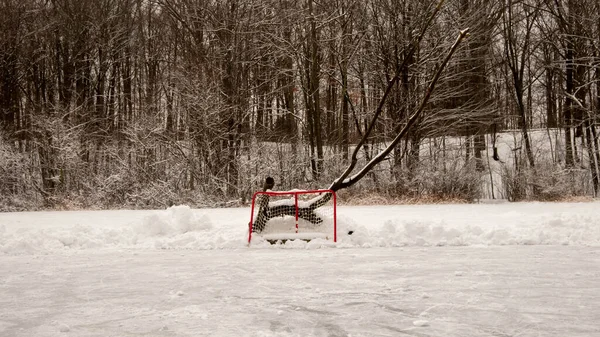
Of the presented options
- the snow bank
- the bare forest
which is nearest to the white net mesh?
the snow bank

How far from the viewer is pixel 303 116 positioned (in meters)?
25.1

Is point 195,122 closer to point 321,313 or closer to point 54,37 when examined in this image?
point 54,37

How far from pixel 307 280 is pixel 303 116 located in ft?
61.8

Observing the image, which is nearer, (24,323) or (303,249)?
(24,323)

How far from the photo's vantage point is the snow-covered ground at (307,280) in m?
4.75

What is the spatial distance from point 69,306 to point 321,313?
105 inches

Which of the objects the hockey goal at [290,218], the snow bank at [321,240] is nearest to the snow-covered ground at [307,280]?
the snow bank at [321,240]

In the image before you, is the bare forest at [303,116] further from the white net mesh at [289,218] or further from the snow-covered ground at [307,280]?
the snow-covered ground at [307,280]

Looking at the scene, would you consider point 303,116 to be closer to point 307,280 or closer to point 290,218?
point 290,218

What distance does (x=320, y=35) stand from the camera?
861 inches

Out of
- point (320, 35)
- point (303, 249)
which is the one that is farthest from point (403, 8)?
point (303, 249)

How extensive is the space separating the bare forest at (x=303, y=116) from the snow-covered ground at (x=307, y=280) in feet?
24.7

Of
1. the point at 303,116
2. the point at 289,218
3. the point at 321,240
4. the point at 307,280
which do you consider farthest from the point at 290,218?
the point at 303,116

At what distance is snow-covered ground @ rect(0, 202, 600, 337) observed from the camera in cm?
475
